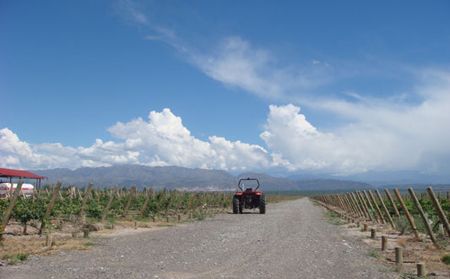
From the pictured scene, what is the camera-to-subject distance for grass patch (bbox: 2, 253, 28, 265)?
1041 centimetres

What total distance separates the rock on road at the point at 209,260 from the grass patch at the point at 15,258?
0.20 m

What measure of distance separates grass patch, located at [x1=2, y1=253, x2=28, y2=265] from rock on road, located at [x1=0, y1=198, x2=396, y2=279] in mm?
196

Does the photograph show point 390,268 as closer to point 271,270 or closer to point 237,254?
point 271,270

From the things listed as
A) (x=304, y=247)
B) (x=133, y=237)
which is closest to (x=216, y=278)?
(x=304, y=247)

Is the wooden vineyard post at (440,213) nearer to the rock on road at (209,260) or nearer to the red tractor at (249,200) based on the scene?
the rock on road at (209,260)

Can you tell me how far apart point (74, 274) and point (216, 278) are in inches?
102

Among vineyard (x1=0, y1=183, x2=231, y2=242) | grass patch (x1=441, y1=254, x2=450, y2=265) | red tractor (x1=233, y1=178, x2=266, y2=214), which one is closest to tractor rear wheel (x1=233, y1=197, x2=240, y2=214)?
red tractor (x1=233, y1=178, x2=266, y2=214)

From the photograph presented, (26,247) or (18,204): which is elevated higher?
(18,204)

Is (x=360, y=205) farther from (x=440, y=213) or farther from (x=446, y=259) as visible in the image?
(x=446, y=259)

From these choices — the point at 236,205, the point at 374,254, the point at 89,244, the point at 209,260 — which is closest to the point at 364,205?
the point at 236,205

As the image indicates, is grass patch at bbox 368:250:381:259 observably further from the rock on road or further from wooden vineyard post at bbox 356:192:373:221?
wooden vineyard post at bbox 356:192:373:221

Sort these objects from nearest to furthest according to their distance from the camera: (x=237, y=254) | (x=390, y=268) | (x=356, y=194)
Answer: (x=390, y=268), (x=237, y=254), (x=356, y=194)

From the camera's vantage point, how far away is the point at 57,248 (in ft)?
41.5

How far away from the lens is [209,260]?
11180mm
